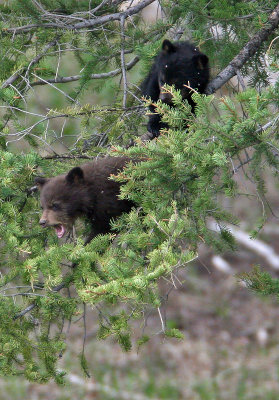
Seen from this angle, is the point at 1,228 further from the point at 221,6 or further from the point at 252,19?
the point at 252,19

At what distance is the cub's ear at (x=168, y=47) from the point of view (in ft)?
19.1

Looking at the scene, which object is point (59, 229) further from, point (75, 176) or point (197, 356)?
point (197, 356)

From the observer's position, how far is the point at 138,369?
9.95m

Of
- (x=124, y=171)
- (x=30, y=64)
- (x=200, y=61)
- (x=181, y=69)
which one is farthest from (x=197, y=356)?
(x=124, y=171)

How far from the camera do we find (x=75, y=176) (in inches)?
193

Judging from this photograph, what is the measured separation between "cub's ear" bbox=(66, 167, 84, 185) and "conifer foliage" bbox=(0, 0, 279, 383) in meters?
0.26

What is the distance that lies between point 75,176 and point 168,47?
1.74m

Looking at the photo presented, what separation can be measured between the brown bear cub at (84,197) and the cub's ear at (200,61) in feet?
4.45

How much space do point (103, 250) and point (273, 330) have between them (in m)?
7.00

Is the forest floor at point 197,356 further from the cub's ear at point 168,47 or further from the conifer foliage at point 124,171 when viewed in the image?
the conifer foliage at point 124,171

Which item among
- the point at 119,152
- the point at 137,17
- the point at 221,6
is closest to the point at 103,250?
the point at 119,152

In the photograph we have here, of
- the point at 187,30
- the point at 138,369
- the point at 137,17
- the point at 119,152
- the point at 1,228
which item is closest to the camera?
the point at 119,152

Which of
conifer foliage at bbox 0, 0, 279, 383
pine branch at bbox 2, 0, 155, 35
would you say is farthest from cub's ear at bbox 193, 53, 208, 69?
pine branch at bbox 2, 0, 155, 35

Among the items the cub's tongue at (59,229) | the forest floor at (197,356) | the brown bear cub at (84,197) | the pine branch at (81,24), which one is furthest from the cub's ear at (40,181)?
the forest floor at (197,356)
